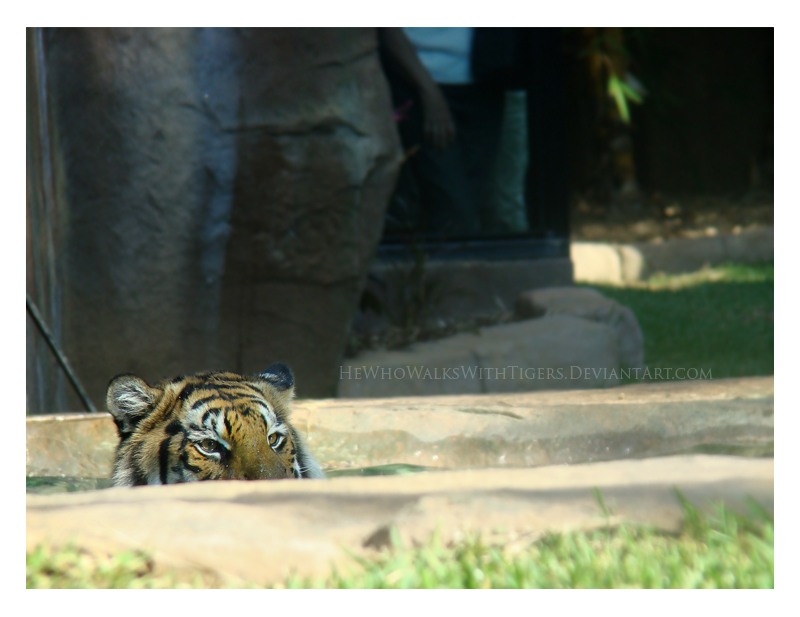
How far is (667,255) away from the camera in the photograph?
10234 mm

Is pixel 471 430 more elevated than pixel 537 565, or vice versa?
pixel 537 565

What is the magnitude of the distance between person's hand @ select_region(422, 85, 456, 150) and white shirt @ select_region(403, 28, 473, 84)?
0.56 meters

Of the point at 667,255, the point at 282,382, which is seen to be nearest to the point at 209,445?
the point at 282,382

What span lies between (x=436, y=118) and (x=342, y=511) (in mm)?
5228

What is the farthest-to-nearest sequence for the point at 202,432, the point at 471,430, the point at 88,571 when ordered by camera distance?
the point at 471,430, the point at 202,432, the point at 88,571

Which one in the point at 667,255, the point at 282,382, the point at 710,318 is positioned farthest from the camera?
the point at 667,255

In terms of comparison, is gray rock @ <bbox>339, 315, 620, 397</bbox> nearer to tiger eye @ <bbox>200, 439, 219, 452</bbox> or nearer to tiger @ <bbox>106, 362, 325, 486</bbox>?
tiger @ <bbox>106, 362, 325, 486</bbox>

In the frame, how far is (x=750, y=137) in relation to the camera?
12.3 meters

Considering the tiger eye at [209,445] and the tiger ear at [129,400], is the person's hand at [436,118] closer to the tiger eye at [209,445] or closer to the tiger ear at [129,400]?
the tiger ear at [129,400]

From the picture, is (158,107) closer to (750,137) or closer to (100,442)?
(100,442)

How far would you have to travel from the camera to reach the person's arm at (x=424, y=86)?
21.3 ft

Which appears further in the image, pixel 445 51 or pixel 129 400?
pixel 445 51

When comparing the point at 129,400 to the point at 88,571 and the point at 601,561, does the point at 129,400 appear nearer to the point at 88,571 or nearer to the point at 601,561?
the point at 88,571

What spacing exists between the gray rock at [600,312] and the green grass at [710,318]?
0.36 metres
